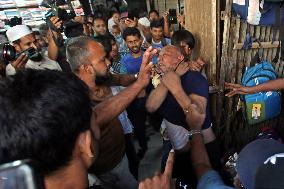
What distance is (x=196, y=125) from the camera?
6.29 feet

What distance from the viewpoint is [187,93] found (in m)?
2.22

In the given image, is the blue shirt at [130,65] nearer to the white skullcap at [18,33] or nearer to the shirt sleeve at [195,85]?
the white skullcap at [18,33]

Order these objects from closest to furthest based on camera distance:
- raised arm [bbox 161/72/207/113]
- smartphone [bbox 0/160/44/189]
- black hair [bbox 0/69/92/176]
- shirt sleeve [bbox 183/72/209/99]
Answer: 1. smartphone [bbox 0/160/44/189]
2. black hair [bbox 0/69/92/176]
3. raised arm [bbox 161/72/207/113]
4. shirt sleeve [bbox 183/72/209/99]

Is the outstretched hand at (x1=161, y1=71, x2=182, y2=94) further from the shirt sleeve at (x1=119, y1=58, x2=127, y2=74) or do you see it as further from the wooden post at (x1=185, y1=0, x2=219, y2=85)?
the shirt sleeve at (x1=119, y1=58, x2=127, y2=74)

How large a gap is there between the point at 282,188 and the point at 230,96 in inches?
84.1

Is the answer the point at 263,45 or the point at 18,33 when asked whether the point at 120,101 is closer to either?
the point at 263,45

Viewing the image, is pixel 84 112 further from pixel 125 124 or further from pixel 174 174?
pixel 125 124

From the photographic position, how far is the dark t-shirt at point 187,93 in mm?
2210

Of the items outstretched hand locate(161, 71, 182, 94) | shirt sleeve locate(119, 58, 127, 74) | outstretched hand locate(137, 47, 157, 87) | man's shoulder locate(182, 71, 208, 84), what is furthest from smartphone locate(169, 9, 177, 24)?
outstretched hand locate(137, 47, 157, 87)

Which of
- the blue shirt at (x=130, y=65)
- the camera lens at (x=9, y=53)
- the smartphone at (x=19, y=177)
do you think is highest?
the smartphone at (x=19, y=177)

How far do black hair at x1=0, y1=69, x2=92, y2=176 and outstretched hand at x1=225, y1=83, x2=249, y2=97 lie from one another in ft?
6.99

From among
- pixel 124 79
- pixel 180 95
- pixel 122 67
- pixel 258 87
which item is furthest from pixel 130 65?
pixel 180 95

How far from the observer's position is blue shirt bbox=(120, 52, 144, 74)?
378cm

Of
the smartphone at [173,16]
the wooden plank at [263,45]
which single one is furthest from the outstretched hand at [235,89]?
the smartphone at [173,16]
